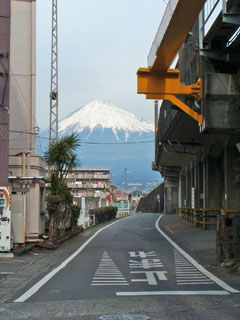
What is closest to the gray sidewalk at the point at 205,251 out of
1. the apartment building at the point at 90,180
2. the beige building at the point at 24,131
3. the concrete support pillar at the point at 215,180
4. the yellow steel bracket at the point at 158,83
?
the concrete support pillar at the point at 215,180

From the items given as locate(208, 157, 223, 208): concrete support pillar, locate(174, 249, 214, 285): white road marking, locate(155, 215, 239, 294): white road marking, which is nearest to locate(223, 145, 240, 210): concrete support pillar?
locate(208, 157, 223, 208): concrete support pillar

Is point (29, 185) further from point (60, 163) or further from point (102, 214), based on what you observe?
point (102, 214)

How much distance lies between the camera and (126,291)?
10.2 metres

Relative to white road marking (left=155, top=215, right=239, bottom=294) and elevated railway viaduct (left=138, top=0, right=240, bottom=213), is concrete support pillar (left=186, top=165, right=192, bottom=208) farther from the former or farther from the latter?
white road marking (left=155, top=215, right=239, bottom=294)

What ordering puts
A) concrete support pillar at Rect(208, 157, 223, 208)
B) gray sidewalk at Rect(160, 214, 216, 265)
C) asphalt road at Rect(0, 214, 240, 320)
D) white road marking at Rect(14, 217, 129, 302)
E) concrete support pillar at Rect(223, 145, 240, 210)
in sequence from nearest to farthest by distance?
asphalt road at Rect(0, 214, 240, 320)
white road marking at Rect(14, 217, 129, 302)
gray sidewalk at Rect(160, 214, 216, 265)
concrete support pillar at Rect(223, 145, 240, 210)
concrete support pillar at Rect(208, 157, 223, 208)

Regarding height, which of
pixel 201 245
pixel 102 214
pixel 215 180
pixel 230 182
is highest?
pixel 215 180

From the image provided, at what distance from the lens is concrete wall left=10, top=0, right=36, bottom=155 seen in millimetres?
25500

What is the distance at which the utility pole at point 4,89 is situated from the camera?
57.6ft

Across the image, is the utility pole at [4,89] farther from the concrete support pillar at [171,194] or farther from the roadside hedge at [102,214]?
the concrete support pillar at [171,194]

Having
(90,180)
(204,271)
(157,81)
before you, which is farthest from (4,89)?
(90,180)

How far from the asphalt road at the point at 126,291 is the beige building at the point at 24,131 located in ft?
16.2

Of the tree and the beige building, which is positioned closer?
the beige building

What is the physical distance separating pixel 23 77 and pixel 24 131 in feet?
9.01

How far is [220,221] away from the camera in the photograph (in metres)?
14.6
